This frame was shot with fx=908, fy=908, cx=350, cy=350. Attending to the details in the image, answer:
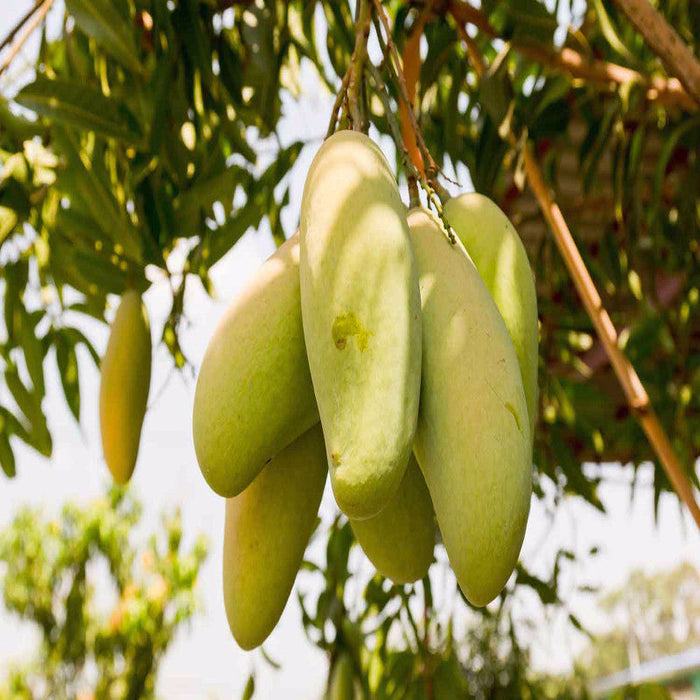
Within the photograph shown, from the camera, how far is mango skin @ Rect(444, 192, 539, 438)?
376 millimetres

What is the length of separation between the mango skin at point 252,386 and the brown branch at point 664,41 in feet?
0.95

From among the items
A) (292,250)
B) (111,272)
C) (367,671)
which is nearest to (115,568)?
(367,671)

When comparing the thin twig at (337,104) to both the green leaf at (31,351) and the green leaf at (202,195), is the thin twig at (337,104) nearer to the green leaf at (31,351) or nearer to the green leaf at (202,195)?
the green leaf at (202,195)

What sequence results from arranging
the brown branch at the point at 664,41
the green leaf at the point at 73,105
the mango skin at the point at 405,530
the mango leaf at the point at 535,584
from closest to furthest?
1. the mango skin at the point at 405,530
2. the brown branch at the point at 664,41
3. the green leaf at the point at 73,105
4. the mango leaf at the point at 535,584

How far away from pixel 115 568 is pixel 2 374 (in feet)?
9.61

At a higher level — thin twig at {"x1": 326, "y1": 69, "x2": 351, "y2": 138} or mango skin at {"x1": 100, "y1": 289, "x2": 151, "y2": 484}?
thin twig at {"x1": 326, "y1": 69, "x2": 351, "y2": 138}

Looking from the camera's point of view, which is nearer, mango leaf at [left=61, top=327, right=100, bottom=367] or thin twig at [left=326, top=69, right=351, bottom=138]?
thin twig at [left=326, top=69, right=351, bottom=138]

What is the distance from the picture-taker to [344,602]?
1.01m

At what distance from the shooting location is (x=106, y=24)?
67 centimetres

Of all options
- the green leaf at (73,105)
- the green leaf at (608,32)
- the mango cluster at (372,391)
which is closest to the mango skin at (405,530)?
the mango cluster at (372,391)

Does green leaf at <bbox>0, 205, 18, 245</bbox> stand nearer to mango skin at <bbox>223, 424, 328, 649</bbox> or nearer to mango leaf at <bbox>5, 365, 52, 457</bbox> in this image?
mango leaf at <bbox>5, 365, 52, 457</bbox>

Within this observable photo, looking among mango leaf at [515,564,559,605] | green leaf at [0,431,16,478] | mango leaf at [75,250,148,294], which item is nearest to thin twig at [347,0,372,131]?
mango leaf at [75,250,148,294]

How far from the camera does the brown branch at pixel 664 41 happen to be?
0.52 meters

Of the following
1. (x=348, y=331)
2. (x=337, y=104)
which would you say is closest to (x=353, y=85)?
(x=337, y=104)
